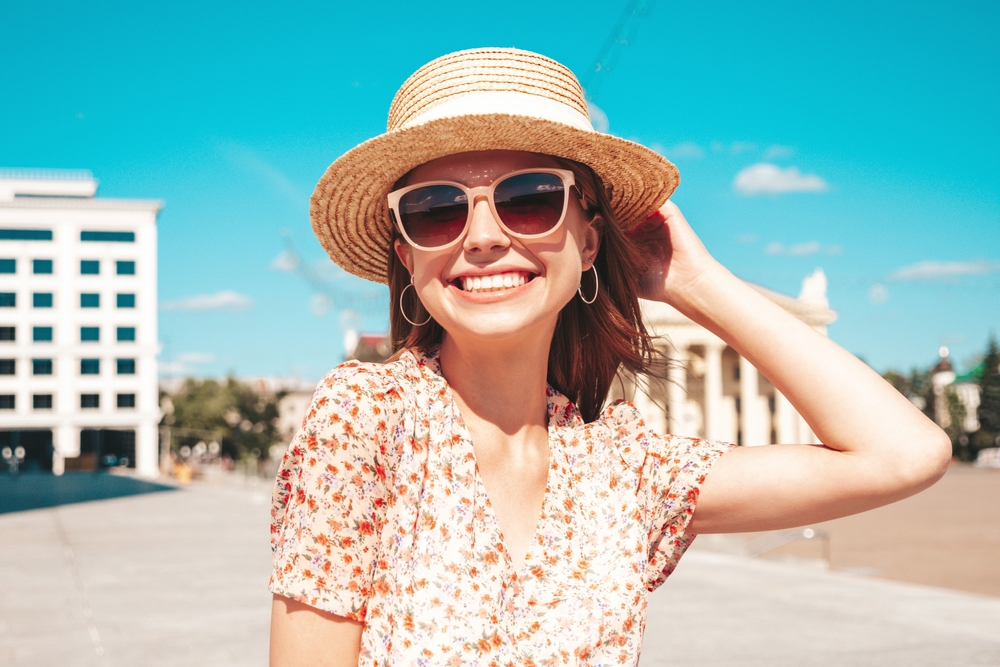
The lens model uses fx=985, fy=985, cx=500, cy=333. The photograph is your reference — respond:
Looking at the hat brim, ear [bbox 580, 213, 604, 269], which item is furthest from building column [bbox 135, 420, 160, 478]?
ear [bbox 580, 213, 604, 269]

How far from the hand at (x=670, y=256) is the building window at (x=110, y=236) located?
8275 cm

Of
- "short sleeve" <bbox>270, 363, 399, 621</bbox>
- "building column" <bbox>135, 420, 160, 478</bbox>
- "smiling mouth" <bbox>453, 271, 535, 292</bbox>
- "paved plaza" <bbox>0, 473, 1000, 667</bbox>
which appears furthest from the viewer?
"building column" <bbox>135, 420, 160, 478</bbox>

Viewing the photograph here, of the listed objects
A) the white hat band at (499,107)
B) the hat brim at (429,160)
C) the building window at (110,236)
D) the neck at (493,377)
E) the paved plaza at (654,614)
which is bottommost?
the paved plaza at (654,614)

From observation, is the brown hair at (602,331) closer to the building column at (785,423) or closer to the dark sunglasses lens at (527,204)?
the dark sunglasses lens at (527,204)

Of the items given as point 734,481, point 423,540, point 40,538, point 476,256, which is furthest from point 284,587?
point 40,538

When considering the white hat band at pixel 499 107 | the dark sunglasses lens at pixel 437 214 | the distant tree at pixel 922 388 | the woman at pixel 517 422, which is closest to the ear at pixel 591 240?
the woman at pixel 517 422

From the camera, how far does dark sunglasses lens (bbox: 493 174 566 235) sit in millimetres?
1913

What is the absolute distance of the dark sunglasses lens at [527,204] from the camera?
1913 millimetres

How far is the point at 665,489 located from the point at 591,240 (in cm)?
57

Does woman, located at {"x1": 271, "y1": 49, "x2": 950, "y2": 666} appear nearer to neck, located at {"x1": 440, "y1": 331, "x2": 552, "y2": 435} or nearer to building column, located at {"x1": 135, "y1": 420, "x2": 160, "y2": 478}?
neck, located at {"x1": 440, "y1": 331, "x2": 552, "y2": 435}

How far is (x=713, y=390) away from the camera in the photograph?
80.2 meters

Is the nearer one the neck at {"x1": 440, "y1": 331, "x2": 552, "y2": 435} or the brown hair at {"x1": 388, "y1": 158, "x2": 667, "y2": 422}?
the neck at {"x1": 440, "y1": 331, "x2": 552, "y2": 435}

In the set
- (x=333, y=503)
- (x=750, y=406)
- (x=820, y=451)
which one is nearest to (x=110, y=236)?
(x=750, y=406)

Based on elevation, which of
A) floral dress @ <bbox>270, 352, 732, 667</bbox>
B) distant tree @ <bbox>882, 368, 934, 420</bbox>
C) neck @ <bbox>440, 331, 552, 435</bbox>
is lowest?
floral dress @ <bbox>270, 352, 732, 667</bbox>
